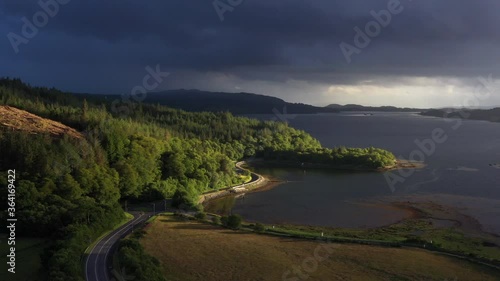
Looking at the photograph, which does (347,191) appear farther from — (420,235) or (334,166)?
(334,166)

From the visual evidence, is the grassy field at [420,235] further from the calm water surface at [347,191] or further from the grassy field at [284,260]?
the grassy field at [284,260]

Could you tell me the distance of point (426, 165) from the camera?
87.0 metres

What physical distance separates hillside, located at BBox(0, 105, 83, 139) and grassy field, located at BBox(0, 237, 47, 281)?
677 inches

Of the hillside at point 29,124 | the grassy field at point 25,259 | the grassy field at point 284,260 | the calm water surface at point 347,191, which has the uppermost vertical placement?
the hillside at point 29,124

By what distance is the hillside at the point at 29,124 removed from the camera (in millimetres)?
45562

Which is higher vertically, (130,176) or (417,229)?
(130,176)

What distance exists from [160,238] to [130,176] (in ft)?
52.5

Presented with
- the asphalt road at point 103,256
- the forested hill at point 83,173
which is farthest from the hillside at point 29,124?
the asphalt road at point 103,256

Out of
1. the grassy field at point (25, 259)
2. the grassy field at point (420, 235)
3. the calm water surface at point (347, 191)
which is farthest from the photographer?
the calm water surface at point (347, 191)

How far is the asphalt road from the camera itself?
79.6ft

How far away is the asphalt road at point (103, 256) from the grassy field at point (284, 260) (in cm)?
211

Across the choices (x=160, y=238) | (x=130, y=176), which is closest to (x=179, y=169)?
(x=130, y=176)

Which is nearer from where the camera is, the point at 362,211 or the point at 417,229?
the point at 417,229

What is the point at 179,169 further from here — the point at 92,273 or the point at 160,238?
the point at 92,273
